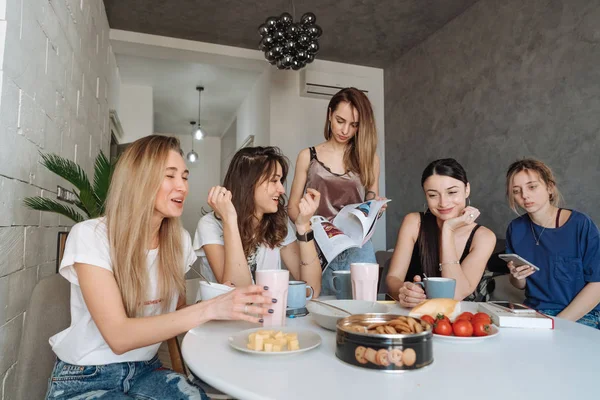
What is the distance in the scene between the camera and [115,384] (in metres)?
1.01

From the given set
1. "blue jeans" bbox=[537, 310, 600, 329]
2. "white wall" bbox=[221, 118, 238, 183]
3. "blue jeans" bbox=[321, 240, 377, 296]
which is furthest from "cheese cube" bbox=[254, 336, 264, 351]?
"white wall" bbox=[221, 118, 238, 183]

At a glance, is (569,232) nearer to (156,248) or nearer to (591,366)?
(591,366)

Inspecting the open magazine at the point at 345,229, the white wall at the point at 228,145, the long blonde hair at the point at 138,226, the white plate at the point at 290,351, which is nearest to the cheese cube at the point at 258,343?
the white plate at the point at 290,351

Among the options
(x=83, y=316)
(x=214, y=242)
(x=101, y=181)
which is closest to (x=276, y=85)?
(x=101, y=181)

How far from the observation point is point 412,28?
4082mm

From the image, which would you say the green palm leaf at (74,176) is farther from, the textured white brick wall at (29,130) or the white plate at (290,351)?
the white plate at (290,351)

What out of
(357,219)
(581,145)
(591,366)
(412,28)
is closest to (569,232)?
(581,145)

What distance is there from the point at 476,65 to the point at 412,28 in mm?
828

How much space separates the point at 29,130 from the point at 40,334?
855mm

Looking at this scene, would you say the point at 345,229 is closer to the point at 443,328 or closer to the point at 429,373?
the point at 443,328

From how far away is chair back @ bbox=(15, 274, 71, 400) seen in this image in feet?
3.13

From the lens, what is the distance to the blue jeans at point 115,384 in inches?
37.9

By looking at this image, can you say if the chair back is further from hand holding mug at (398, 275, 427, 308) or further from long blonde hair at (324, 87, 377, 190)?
long blonde hair at (324, 87, 377, 190)

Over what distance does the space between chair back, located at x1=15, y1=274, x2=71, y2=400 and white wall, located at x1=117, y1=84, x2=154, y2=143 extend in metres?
4.95
